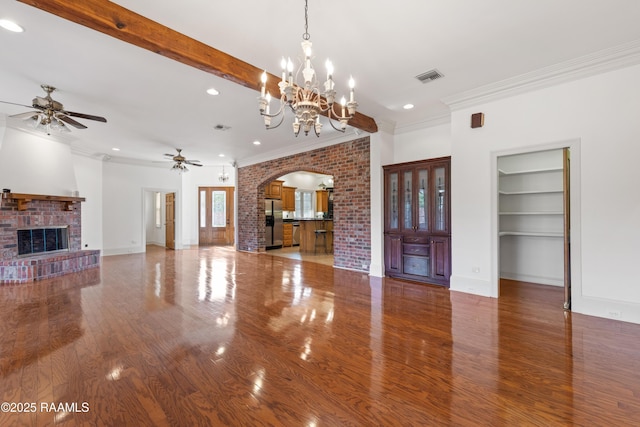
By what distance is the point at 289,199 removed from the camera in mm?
10531

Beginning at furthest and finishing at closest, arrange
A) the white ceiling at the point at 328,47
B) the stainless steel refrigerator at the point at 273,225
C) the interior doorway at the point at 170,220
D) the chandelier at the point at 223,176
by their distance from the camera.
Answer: the chandelier at the point at 223,176, the interior doorway at the point at 170,220, the stainless steel refrigerator at the point at 273,225, the white ceiling at the point at 328,47

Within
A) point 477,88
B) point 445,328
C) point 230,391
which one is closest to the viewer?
point 230,391

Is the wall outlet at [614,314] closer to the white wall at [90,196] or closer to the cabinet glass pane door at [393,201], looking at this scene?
the cabinet glass pane door at [393,201]

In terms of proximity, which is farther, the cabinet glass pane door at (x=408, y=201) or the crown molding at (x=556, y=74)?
the cabinet glass pane door at (x=408, y=201)

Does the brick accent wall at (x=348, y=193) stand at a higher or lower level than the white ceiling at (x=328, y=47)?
lower

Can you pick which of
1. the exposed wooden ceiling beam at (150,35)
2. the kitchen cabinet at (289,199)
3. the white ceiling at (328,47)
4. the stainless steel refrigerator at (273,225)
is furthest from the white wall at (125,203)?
the exposed wooden ceiling beam at (150,35)

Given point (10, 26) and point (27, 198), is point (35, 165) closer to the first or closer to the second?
point (27, 198)

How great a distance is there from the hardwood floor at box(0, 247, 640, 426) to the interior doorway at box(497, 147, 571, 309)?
93 cm

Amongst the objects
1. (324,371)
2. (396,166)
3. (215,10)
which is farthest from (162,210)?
(324,371)

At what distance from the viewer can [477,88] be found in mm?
3918

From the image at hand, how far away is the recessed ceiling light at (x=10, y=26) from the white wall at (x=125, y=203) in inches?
247

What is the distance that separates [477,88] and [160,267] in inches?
266

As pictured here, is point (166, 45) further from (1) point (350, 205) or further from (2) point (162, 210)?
(2) point (162, 210)

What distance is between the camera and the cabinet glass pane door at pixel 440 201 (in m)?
4.64
